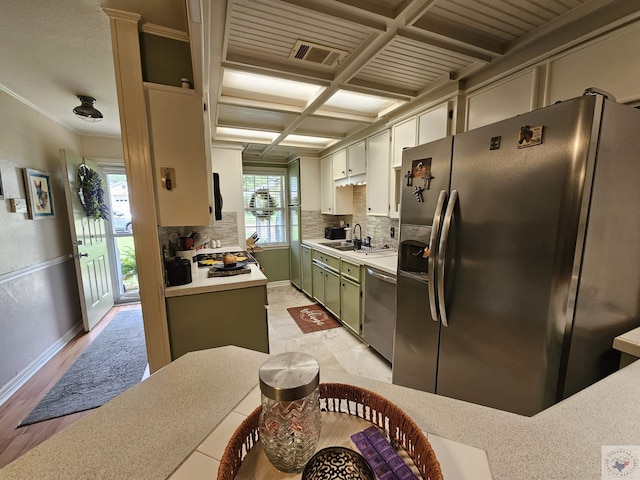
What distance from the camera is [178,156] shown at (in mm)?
1603

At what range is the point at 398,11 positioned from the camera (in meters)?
1.32

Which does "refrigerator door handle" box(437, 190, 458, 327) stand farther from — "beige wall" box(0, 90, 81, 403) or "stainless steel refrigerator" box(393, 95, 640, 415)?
"beige wall" box(0, 90, 81, 403)

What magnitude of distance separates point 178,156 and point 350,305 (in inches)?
85.3

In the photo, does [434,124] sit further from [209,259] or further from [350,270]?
[209,259]

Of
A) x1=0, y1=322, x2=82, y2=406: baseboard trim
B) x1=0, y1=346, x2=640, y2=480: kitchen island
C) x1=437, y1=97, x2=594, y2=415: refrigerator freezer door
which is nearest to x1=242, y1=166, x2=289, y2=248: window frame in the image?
x1=0, y1=322, x2=82, y2=406: baseboard trim

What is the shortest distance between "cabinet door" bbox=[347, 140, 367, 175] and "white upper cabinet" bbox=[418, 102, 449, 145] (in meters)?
0.97

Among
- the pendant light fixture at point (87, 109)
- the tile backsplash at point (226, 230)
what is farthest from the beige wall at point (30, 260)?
the tile backsplash at point (226, 230)

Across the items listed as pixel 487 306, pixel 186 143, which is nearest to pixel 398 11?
pixel 186 143

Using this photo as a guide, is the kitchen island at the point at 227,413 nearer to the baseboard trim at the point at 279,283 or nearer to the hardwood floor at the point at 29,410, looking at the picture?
the hardwood floor at the point at 29,410

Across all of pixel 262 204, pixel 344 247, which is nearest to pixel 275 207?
pixel 262 204

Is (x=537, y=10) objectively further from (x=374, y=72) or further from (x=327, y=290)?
(x=327, y=290)

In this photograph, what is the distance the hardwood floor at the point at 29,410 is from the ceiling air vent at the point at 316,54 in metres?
2.53

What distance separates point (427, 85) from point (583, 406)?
2275 mm

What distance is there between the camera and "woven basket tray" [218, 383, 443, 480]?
0.45 metres
